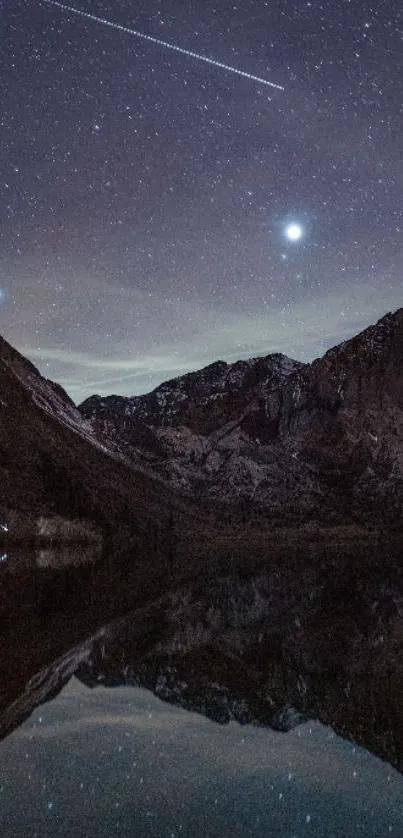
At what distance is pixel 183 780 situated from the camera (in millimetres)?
14672

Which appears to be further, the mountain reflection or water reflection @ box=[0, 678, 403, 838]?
the mountain reflection

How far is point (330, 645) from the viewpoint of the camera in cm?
3275

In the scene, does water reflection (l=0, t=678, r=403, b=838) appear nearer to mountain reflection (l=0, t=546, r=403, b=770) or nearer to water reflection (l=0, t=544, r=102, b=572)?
mountain reflection (l=0, t=546, r=403, b=770)

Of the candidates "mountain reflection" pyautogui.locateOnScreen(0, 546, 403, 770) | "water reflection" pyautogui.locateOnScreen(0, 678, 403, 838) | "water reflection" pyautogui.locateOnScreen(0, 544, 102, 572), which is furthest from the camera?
"water reflection" pyautogui.locateOnScreen(0, 544, 102, 572)

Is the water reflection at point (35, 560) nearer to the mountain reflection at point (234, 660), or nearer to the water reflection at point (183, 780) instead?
the mountain reflection at point (234, 660)

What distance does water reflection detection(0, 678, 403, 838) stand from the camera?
12.4 metres

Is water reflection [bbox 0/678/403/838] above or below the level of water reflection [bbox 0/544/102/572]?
above

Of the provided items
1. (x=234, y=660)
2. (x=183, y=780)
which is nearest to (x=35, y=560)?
(x=234, y=660)

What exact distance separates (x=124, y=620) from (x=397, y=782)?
26440mm

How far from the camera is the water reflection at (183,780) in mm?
12406

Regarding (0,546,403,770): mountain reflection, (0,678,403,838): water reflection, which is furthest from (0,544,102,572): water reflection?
(0,678,403,838): water reflection

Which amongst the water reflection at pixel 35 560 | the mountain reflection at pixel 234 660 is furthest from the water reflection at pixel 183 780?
the water reflection at pixel 35 560

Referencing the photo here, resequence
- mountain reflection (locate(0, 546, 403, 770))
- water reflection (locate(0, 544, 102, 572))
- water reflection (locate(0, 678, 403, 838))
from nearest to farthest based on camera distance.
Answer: water reflection (locate(0, 678, 403, 838)), mountain reflection (locate(0, 546, 403, 770)), water reflection (locate(0, 544, 102, 572))

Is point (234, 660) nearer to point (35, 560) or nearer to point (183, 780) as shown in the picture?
point (183, 780)
